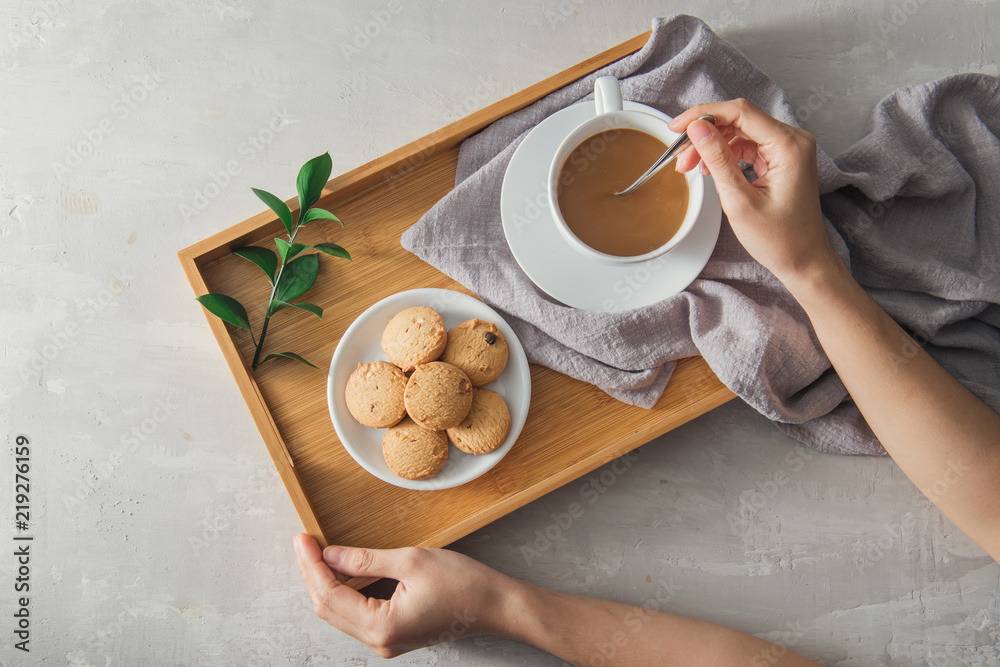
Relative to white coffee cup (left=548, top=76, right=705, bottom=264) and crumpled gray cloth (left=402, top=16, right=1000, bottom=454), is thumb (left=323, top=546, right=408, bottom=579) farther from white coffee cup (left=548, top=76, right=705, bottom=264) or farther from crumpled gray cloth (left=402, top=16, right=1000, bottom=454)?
white coffee cup (left=548, top=76, right=705, bottom=264)

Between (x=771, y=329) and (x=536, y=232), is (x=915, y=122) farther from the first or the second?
(x=536, y=232)

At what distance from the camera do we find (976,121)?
1044 mm

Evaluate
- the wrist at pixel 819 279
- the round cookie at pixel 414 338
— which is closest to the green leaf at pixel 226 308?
the round cookie at pixel 414 338

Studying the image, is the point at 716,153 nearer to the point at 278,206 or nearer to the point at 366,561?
the point at 278,206

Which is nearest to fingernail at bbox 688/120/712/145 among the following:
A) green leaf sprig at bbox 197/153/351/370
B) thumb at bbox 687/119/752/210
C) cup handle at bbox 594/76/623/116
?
thumb at bbox 687/119/752/210

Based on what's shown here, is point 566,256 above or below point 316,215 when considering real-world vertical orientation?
below

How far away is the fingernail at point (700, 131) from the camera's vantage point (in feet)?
2.70

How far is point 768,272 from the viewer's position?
0.98 metres

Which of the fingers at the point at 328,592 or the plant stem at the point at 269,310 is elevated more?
the plant stem at the point at 269,310

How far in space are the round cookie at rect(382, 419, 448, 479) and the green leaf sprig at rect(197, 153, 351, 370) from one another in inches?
7.6

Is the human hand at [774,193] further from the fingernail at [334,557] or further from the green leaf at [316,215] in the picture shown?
the fingernail at [334,557]

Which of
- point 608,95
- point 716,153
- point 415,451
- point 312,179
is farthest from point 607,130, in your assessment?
point 415,451

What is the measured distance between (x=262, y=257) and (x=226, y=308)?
10 centimetres

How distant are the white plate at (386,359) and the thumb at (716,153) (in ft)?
1.29
